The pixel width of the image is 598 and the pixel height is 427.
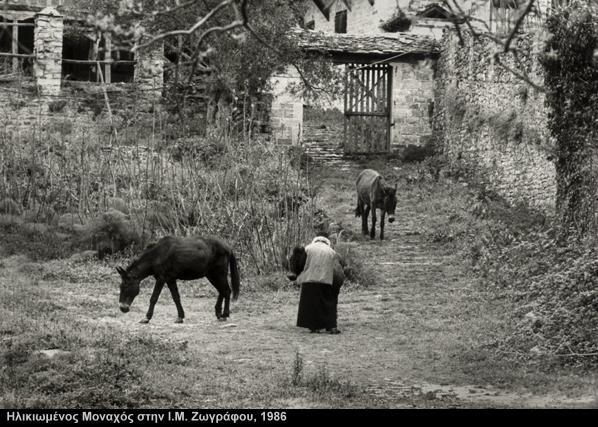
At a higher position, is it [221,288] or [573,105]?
[573,105]

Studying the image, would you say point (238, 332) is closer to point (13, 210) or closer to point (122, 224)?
point (122, 224)

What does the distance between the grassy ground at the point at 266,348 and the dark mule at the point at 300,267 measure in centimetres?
60

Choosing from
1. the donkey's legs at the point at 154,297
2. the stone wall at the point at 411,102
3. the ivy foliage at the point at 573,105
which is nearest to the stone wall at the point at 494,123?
the stone wall at the point at 411,102

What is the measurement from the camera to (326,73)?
2441cm

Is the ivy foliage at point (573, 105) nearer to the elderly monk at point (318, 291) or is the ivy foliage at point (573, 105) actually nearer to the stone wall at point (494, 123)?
the stone wall at point (494, 123)

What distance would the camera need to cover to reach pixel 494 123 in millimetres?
20562

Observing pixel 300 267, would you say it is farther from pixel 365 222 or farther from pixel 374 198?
pixel 365 222

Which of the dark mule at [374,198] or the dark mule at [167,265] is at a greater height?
the dark mule at [374,198]

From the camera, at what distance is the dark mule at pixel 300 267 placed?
1088cm

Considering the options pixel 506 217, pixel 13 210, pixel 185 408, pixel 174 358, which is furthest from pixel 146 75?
pixel 185 408

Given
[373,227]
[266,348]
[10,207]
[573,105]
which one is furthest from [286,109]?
[266,348]

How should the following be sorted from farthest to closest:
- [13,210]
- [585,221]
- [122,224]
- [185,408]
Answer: [13,210]
[122,224]
[585,221]
[185,408]

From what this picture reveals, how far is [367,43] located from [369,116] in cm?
196
